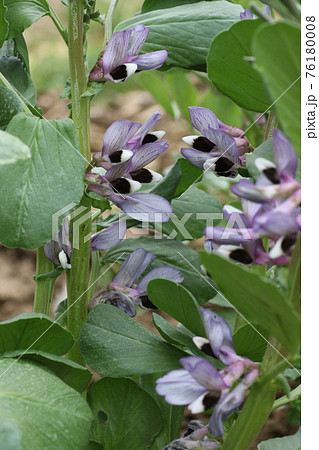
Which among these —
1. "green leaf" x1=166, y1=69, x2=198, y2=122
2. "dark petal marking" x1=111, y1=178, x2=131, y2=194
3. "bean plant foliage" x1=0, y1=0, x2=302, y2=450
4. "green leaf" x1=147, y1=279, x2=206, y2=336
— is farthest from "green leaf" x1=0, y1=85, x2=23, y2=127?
"green leaf" x1=166, y1=69, x2=198, y2=122

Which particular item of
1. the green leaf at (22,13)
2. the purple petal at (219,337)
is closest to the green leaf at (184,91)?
the green leaf at (22,13)

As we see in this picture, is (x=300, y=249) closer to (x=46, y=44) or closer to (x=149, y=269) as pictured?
(x=149, y=269)

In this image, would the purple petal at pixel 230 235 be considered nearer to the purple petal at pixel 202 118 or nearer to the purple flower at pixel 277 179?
the purple flower at pixel 277 179

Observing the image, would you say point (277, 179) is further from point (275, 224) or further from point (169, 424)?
point (169, 424)

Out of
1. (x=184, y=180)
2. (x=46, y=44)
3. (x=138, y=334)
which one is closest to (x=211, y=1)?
(x=184, y=180)

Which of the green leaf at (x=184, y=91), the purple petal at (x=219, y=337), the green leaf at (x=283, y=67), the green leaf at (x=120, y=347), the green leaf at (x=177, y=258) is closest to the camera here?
the green leaf at (x=283, y=67)

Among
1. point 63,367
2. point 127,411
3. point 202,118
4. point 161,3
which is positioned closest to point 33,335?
point 63,367

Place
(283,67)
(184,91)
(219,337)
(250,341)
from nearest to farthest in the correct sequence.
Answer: (283,67) < (219,337) < (250,341) < (184,91)
